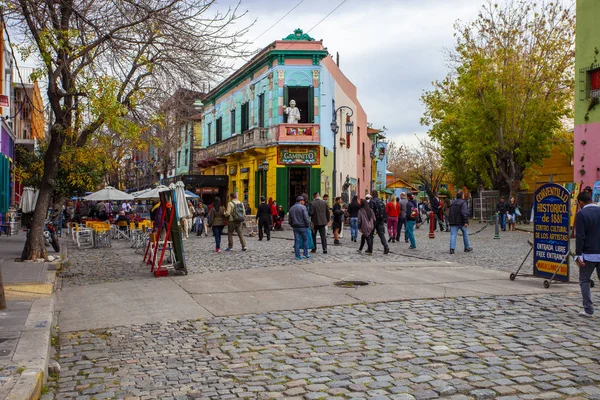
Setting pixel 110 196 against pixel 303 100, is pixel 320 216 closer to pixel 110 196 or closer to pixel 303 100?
pixel 110 196

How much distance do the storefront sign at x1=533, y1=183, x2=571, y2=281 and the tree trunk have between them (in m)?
10.4

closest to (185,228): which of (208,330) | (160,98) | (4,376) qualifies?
(160,98)

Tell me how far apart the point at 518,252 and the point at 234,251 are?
8.23m

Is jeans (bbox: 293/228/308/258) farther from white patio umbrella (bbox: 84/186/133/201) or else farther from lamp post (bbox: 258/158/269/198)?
lamp post (bbox: 258/158/269/198)

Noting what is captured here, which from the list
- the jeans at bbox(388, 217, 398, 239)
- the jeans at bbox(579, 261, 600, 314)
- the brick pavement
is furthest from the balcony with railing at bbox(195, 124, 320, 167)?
the jeans at bbox(579, 261, 600, 314)

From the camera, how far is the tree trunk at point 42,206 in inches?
535

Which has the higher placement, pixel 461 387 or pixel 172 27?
pixel 172 27

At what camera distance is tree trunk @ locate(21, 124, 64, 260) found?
13602mm

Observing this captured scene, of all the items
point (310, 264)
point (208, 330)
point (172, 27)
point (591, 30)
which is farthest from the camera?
point (591, 30)

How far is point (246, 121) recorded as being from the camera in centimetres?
3466

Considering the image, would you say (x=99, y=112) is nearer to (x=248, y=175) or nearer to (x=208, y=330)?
(x=208, y=330)

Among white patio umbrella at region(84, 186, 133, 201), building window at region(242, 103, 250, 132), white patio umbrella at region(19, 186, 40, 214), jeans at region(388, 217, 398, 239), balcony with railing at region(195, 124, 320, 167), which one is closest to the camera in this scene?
white patio umbrella at region(19, 186, 40, 214)

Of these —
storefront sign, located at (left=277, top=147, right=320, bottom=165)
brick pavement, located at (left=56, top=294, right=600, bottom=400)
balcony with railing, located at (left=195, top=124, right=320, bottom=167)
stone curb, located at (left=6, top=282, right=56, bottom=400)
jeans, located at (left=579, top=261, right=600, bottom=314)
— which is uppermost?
balcony with railing, located at (left=195, top=124, right=320, bottom=167)

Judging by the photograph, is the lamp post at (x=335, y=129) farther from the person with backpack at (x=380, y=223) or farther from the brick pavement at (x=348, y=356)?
the brick pavement at (x=348, y=356)
